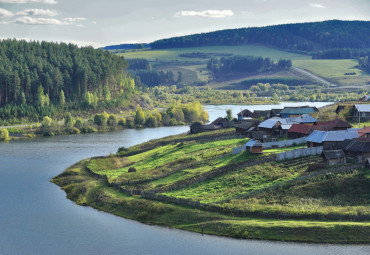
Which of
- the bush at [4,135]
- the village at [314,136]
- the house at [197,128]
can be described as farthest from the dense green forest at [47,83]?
the village at [314,136]

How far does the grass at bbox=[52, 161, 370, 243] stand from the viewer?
54.1 m

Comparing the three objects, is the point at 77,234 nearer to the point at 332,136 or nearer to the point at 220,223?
the point at 220,223

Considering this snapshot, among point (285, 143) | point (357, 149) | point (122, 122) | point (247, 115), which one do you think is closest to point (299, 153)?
point (357, 149)

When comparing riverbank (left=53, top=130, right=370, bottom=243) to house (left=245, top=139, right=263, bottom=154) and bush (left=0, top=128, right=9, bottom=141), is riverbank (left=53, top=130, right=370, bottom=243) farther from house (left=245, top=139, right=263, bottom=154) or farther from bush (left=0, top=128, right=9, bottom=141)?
bush (left=0, top=128, right=9, bottom=141)

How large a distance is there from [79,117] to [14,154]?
54316mm

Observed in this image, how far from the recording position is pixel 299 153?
2938 inches

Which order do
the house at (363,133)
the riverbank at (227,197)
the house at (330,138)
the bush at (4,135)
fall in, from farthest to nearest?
the bush at (4,135) → the house at (363,133) → the house at (330,138) → the riverbank at (227,197)

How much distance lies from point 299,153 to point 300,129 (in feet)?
46.4

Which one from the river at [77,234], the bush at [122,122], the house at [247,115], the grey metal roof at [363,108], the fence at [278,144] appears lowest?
the bush at [122,122]

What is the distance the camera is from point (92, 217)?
65.2 m

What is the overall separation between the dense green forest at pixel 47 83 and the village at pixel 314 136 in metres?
76.6

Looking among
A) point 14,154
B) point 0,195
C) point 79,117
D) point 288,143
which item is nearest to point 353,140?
point 288,143

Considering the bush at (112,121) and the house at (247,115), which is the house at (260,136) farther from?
the bush at (112,121)

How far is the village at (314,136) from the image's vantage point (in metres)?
70.2
